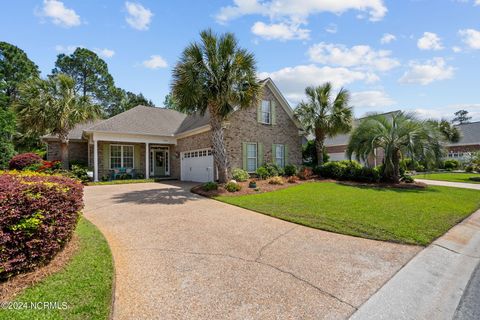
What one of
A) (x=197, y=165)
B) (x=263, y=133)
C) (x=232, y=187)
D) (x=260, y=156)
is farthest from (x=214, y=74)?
(x=197, y=165)

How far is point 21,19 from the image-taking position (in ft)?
30.1

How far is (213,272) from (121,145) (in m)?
17.6

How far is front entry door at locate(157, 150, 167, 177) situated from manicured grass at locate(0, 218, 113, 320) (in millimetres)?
16490

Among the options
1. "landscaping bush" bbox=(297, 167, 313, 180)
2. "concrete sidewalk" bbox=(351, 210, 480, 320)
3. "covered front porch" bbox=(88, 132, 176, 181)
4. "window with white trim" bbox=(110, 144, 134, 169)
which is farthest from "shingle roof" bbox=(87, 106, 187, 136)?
"concrete sidewalk" bbox=(351, 210, 480, 320)

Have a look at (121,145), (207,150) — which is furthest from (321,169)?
(121,145)

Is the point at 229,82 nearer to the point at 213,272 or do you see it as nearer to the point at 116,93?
the point at 213,272

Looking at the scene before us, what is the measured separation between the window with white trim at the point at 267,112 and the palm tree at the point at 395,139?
5554mm

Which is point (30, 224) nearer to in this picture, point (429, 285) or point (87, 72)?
point (429, 285)

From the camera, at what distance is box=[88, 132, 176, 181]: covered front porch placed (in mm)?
17391

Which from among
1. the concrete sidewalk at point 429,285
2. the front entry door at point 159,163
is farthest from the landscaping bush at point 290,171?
the concrete sidewalk at point 429,285

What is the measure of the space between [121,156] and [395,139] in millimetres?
18879

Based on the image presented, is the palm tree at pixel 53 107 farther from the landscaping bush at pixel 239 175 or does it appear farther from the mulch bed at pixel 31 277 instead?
the mulch bed at pixel 31 277

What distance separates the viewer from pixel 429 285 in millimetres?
3711

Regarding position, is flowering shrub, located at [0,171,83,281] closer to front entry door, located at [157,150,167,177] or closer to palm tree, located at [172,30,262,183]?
palm tree, located at [172,30,262,183]
